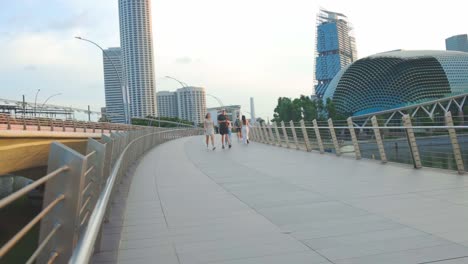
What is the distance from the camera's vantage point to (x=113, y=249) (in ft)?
14.5

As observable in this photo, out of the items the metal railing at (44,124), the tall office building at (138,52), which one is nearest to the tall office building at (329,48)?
the tall office building at (138,52)

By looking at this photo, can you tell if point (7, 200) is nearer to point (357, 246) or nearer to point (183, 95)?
point (357, 246)

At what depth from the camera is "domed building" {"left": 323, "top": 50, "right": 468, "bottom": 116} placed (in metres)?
112

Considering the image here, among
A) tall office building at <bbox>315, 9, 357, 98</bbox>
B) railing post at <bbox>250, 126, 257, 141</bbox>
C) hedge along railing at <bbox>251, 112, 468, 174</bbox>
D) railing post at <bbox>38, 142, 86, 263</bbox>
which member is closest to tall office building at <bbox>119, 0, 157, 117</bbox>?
railing post at <bbox>250, 126, 257, 141</bbox>

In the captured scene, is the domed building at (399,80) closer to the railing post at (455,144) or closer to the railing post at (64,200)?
the railing post at (455,144)

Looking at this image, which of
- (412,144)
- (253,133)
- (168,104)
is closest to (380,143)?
(412,144)

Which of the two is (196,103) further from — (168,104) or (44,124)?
(44,124)

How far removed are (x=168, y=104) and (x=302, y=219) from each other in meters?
115

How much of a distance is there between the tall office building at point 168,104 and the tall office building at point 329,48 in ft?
216

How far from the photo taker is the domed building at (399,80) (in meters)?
112

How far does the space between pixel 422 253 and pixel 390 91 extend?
118174 mm

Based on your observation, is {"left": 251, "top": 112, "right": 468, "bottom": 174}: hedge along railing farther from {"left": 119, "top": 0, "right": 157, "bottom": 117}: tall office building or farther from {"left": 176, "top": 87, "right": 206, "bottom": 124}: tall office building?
{"left": 176, "top": 87, "right": 206, "bottom": 124}: tall office building

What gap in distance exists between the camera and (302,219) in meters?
5.41

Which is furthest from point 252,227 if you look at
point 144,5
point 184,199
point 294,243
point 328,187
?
point 144,5
